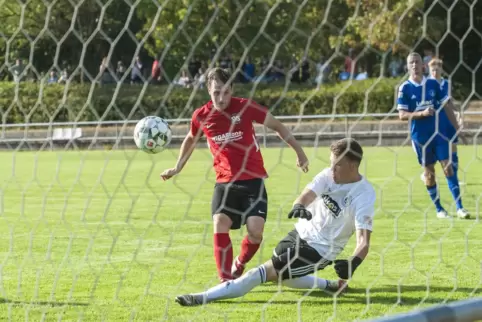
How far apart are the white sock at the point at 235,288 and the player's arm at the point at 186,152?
3.72ft

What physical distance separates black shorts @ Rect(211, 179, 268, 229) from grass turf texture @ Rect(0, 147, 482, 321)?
528mm

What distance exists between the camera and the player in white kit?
5.89 metres

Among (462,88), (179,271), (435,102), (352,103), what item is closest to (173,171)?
(179,271)

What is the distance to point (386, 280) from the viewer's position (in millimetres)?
6848

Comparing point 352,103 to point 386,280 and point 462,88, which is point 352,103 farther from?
point 386,280

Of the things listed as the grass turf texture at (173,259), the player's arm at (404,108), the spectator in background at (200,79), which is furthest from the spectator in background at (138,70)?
the player's arm at (404,108)

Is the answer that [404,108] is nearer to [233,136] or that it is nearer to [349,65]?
[233,136]

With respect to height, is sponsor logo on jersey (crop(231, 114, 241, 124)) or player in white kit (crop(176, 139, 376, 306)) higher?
sponsor logo on jersey (crop(231, 114, 241, 124))

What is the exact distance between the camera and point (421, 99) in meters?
10.4

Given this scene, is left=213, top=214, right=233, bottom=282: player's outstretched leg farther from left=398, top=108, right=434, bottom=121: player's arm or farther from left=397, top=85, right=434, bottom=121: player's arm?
left=397, top=85, right=434, bottom=121: player's arm

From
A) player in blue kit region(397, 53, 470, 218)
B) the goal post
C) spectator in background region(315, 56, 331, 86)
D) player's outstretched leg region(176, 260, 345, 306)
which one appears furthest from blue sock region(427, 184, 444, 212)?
the goal post

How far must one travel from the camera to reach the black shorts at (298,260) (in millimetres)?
6082

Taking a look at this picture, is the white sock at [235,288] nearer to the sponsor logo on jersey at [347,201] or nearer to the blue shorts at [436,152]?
the sponsor logo on jersey at [347,201]

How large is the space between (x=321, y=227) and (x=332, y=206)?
0.15 m
